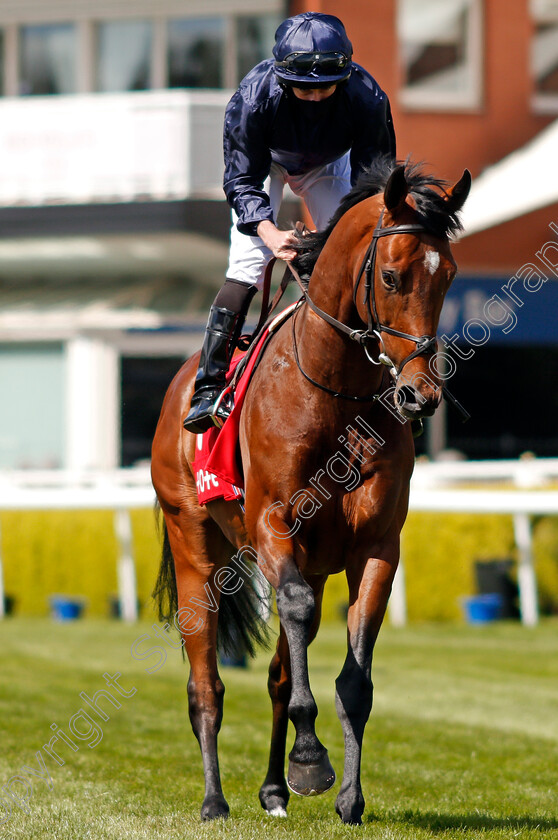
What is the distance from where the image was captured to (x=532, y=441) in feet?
50.7

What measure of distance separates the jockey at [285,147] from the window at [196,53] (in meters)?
11.5

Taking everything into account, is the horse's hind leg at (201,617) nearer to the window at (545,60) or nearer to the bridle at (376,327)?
the bridle at (376,327)

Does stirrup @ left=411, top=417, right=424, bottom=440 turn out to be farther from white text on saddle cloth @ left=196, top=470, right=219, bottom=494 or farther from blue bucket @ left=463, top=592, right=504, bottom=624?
blue bucket @ left=463, top=592, right=504, bottom=624

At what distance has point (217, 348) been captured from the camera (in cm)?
465

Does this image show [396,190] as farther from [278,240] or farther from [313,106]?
[313,106]

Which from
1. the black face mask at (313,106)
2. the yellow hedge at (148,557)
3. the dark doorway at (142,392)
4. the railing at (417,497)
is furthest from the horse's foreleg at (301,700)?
the dark doorway at (142,392)

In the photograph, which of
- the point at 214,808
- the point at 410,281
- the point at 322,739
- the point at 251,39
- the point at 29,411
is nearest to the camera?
the point at 410,281

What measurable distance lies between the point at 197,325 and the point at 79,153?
8.43ft

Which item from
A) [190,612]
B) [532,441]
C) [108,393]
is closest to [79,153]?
[108,393]

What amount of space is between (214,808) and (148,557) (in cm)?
757

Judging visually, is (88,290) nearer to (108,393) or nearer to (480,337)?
(108,393)

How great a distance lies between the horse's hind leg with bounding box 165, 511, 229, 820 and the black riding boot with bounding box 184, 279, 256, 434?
23.9 inches

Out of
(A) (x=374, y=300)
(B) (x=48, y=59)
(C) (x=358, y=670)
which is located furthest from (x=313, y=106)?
(B) (x=48, y=59)

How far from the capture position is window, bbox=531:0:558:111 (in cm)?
1500
